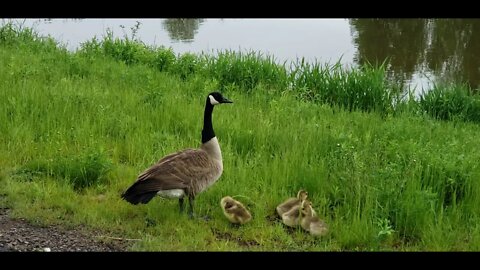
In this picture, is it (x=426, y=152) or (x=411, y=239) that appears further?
(x=426, y=152)

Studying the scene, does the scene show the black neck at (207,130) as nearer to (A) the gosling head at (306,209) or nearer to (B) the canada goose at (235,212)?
(B) the canada goose at (235,212)

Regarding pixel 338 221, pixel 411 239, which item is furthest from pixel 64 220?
pixel 411 239

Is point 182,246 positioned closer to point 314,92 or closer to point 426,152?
point 426,152

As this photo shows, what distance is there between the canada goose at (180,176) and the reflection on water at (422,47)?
A: 8.59 m

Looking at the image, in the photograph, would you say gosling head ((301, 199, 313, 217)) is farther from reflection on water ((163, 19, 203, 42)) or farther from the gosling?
reflection on water ((163, 19, 203, 42))

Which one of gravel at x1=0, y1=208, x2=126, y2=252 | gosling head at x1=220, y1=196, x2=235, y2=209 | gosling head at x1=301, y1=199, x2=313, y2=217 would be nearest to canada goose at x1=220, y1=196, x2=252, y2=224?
gosling head at x1=220, y1=196, x2=235, y2=209

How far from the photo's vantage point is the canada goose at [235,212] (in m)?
5.39

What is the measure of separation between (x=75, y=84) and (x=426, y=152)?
5495 mm

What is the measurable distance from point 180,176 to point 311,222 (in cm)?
127

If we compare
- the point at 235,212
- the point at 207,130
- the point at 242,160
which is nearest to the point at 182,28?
the point at 242,160

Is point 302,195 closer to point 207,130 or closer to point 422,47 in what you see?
point 207,130

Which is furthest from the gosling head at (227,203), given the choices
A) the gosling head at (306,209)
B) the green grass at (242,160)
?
the gosling head at (306,209)

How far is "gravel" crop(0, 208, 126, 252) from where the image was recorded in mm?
4891

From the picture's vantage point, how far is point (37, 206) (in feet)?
18.3
